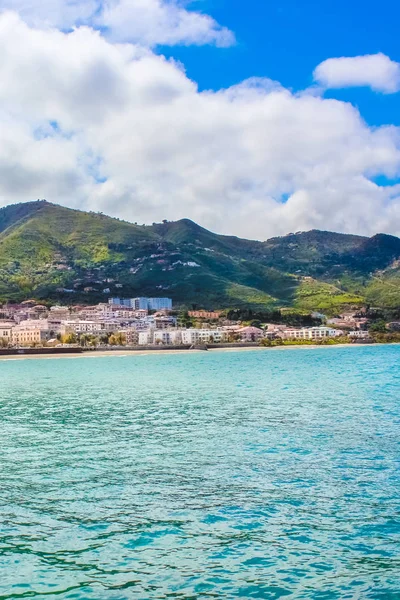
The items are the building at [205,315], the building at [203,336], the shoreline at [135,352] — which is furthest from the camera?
the building at [205,315]

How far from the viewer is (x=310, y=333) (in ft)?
522

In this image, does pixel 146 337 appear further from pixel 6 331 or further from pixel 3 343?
pixel 6 331

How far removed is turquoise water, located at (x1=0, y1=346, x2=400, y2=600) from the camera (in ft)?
31.9

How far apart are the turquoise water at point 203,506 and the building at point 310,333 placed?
425 ft

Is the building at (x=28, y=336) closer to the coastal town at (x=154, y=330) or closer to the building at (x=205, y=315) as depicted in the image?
the coastal town at (x=154, y=330)

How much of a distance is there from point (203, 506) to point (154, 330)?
14865 centimetres

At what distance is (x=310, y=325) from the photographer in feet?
584

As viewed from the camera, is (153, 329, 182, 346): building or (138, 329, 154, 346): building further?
(138, 329, 154, 346): building

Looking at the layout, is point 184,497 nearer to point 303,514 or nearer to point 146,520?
point 146,520

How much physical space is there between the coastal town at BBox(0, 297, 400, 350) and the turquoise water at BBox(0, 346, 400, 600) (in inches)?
4491

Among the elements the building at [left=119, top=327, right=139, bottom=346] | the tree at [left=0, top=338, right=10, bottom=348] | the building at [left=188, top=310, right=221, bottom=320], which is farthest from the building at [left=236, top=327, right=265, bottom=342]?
the tree at [left=0, top=338, right=10, bottom=348]

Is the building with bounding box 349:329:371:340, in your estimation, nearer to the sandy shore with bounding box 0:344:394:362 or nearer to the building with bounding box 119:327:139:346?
the sandy shore with bounding box 0:344:394:362

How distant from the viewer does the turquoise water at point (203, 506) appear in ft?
31.9

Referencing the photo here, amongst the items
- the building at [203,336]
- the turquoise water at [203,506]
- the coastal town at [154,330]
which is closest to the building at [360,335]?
the coastal town at [154,330]
